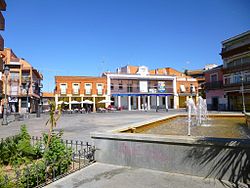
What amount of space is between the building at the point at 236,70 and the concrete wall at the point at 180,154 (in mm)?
29880

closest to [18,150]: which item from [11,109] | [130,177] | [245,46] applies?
[130,177]

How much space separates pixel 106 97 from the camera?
47.9m

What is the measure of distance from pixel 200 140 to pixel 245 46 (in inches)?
1290

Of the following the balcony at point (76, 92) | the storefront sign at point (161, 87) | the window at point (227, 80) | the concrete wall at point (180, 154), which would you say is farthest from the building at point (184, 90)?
the concrete wall at point (180, 154)

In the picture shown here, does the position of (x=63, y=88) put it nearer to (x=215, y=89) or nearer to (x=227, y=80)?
(x=215, y=89)

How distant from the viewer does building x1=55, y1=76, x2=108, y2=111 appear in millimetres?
45453

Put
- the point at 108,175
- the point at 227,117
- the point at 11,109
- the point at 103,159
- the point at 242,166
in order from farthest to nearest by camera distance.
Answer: the point at 11,109 < the point at 227,117 < the point at 103,159 < the point at 108,175 < the point at 242,166

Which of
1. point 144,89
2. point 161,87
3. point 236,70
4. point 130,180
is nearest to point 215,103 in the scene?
point 236,70

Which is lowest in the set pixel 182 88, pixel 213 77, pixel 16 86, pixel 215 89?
pixel 215 89

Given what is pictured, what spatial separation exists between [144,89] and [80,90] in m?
15.3

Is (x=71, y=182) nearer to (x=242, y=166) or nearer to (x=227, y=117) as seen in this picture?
(x=242, y=166)

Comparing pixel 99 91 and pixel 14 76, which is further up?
pixel 14 76

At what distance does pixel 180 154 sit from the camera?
4547 millimetres

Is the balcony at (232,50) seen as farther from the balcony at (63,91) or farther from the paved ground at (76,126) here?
the balcony at (63,91)
